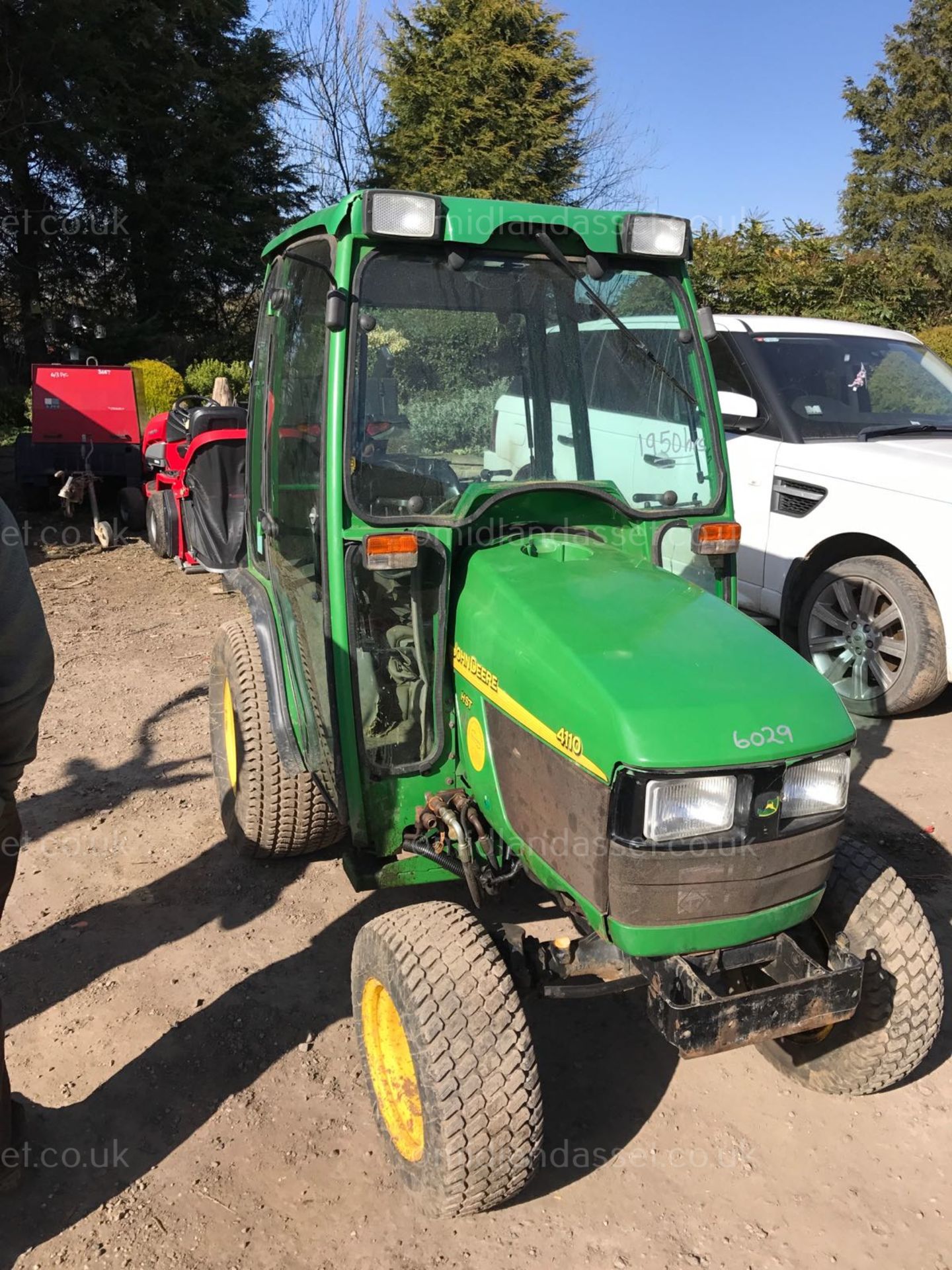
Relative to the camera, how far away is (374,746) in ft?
9.47

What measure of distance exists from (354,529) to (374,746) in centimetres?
66

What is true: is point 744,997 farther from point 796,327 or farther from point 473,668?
point 796,327

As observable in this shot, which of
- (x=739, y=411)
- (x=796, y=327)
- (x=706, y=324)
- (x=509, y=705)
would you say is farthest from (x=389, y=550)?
→ (x=796, y=327)

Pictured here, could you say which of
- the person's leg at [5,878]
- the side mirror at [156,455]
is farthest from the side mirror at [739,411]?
the side mirror at [156,455]

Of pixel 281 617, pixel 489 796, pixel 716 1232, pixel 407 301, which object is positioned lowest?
pixel 716 1232

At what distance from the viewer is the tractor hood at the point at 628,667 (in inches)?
84.7

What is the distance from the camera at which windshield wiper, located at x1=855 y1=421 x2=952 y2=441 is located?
18.5ft

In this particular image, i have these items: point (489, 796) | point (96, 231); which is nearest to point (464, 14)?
point (96, 231)

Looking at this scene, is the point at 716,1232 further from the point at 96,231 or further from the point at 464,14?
the point at 464,14

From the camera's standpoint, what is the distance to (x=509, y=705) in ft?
8.30

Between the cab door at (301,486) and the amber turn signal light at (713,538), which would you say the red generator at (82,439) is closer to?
the cab door at (301,486)

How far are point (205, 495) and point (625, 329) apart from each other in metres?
6.05

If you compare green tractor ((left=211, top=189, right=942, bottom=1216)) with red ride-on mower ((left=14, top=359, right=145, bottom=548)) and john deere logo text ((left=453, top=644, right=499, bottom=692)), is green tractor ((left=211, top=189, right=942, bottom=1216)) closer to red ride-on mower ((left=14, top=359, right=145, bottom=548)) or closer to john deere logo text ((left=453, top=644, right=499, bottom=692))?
john deere logo text ((left=453, top=644, right=499, bottom=692))

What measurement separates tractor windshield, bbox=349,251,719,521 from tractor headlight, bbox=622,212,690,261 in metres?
0.10
